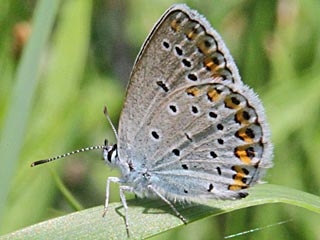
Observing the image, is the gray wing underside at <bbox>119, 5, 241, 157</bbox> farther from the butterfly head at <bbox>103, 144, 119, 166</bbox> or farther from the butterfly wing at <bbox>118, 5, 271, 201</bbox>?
the butterfly head at <bbox>103, 144, 119, 166</bbox>

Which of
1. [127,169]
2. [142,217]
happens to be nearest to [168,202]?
[142,217]

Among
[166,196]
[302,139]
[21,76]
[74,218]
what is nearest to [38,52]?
[21,76]

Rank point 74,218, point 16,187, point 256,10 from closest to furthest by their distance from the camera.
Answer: point 74,218
point 16,187
point 256,10

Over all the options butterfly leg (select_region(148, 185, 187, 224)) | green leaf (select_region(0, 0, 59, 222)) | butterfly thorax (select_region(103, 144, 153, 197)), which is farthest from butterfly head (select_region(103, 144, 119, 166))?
green leaf (select_region(0, 0, 59, 222))

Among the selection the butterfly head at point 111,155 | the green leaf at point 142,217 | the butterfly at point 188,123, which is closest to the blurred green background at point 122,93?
the butterfly head at point 111,155

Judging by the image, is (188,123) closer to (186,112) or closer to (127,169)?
(186,112)

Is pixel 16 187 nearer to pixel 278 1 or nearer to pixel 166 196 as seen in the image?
pixel 166 196
